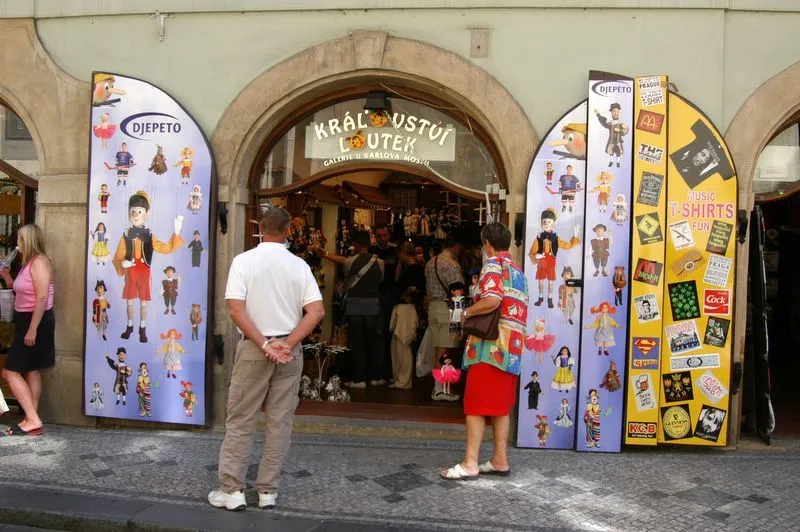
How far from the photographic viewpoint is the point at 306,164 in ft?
25.2

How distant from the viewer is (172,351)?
7.19 meters

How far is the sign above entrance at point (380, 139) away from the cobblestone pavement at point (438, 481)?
8.72ft

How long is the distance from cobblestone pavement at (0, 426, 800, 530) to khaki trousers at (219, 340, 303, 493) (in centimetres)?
27

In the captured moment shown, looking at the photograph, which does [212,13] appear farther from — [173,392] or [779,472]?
[779,472]

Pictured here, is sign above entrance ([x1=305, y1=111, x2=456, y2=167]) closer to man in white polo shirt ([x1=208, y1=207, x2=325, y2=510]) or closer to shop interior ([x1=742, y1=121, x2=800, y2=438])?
man in white polo shirt ([x1=208, y1=207, x2=325, y2=510])

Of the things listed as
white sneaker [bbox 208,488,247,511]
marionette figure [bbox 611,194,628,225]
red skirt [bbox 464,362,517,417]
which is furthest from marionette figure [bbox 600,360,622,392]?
white sneaker [bbox 208,488,247,511]

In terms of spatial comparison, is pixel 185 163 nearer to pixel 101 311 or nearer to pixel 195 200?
pixel 195 200

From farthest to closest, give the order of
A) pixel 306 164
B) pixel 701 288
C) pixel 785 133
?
pixel 306 164 → pixel 785 133 → pixel 701 288

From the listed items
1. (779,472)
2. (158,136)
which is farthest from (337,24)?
(779,472)

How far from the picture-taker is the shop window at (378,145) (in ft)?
24.2

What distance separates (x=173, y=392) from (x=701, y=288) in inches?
188

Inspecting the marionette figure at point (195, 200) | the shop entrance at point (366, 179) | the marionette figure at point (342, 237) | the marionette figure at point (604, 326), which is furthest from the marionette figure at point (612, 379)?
the marionette figure at point (342, 237)

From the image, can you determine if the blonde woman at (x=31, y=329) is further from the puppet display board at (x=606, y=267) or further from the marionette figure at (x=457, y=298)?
the puppet display board at (x=606, y=267)

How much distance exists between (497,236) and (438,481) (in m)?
1.86
